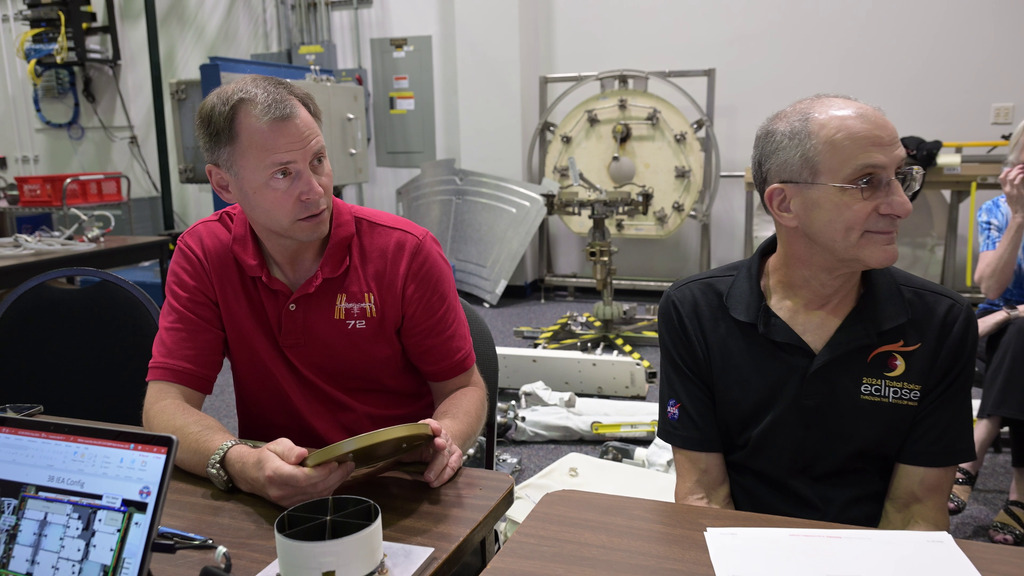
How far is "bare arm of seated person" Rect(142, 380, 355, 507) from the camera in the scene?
0.99 metres

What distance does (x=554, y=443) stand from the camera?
2.96 metres

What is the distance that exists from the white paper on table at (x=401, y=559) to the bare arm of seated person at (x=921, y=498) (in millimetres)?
828

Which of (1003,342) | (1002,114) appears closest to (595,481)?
(1003,342)

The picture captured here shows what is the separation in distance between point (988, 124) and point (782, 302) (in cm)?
430

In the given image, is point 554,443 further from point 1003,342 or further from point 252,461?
point 252,461

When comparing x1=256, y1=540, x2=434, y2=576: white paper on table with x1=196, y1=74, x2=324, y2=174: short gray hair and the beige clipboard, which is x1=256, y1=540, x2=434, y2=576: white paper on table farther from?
x1=196, y1=74, x2=324, y2=174: short gray hair

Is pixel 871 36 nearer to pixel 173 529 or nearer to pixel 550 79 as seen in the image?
pixel 550 79

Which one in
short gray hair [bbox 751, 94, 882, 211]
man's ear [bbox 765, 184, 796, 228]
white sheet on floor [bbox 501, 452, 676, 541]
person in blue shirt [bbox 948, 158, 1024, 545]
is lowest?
white sheet on floor [bbox 501, 452, 676, 541]

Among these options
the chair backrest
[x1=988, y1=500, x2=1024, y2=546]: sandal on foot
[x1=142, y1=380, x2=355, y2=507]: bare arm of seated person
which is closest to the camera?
[x1=142, y1=380, x2=355, y2=507]: bare arm of seated person

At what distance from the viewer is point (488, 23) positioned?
16.7ft

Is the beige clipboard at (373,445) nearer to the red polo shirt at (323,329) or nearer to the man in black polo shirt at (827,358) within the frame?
the red polo shirt at (323,329)

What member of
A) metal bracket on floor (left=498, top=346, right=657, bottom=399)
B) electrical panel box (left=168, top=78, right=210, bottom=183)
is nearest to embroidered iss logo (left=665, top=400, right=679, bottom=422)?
metal bracket on floor (left=498, top=346, right=657, bottom=399)

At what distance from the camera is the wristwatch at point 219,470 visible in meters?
1.09

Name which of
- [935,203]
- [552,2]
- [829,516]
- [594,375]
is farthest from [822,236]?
[552,2]
